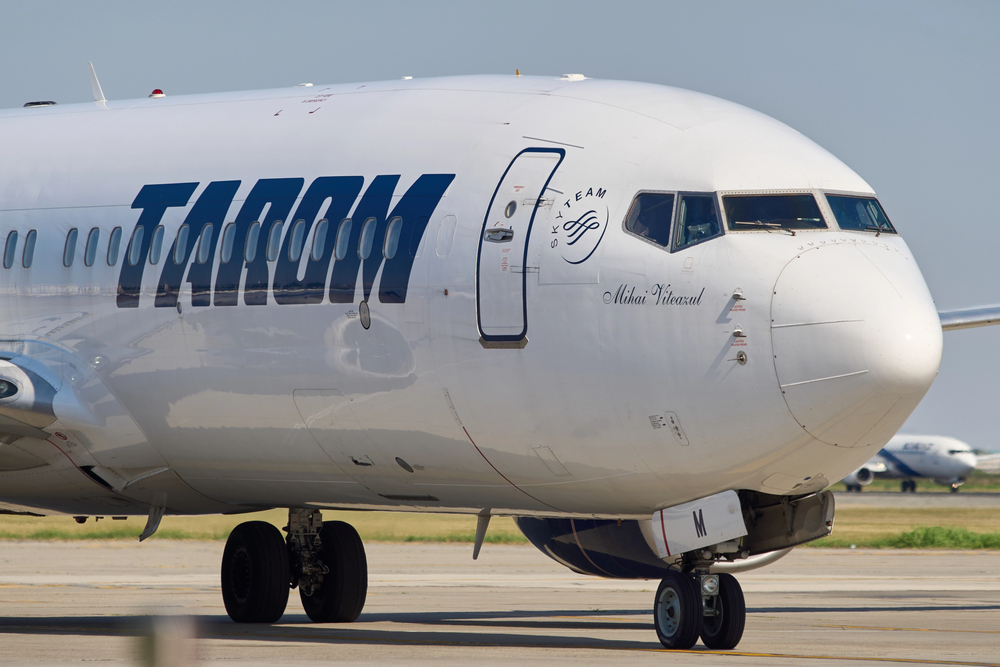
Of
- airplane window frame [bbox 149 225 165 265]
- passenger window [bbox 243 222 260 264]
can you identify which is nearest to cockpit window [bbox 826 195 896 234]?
passenger window [bbox 243 222 260 264]

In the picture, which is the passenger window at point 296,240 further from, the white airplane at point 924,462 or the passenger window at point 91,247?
the white airplane at point 924,462

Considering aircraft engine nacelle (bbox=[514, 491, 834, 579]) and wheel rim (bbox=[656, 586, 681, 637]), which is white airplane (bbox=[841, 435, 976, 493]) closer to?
aircraft engine nacelle (bbox=[514, 491, 834, 579])

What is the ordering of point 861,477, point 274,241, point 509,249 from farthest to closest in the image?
point 861,477
point 274,241
point 509,249

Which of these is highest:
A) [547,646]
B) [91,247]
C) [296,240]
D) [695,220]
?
[91,247]

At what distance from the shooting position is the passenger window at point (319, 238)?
42.9 ft

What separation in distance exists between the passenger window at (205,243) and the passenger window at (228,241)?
0.52ft

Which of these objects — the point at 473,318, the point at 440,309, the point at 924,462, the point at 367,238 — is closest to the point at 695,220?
the point at 473,318

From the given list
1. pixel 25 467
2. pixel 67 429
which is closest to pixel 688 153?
pixel 67 429

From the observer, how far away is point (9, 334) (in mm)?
14938

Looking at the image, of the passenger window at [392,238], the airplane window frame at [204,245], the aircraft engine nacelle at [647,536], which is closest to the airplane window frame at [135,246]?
the airplane window frame at [204,245]

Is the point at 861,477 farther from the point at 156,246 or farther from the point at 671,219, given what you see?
the point at 671,219

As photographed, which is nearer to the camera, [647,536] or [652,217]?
[652,217]

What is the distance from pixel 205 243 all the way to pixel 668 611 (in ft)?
18.5

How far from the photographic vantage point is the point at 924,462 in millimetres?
105125
